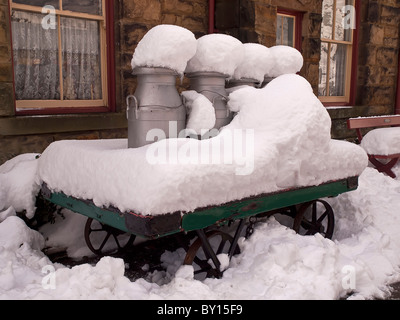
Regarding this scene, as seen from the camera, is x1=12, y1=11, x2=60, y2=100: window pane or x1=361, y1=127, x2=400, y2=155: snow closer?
x1=12, y1=11, x2=60, y2=100: window pane

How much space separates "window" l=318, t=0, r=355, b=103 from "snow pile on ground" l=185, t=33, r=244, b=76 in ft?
16.4

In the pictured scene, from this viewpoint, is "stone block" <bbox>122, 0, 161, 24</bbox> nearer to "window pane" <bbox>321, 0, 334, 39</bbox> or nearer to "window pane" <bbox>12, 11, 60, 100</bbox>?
"window pane" <bbox>12, 11, 60, 100</bbox>

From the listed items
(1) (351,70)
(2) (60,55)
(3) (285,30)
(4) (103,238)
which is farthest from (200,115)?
(1) (351,70)

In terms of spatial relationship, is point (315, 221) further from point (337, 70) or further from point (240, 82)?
point (337, 70)

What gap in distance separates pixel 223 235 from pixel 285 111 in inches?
40.9

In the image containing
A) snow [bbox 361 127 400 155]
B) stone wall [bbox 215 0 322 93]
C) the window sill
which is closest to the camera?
the window sill

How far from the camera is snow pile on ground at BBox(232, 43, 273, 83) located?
378cm

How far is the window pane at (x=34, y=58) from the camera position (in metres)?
4.48

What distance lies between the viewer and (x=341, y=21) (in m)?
8.17

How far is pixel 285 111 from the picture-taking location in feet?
10.6

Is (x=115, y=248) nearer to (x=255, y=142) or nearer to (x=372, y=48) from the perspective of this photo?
(x=255, y=142)

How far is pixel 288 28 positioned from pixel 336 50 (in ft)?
4.94

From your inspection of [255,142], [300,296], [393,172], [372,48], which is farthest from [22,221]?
[372,48]

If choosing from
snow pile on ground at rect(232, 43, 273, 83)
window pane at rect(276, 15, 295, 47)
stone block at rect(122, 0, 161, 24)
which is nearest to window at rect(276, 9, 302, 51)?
window pane at rect(276, 15, 295, 47)
